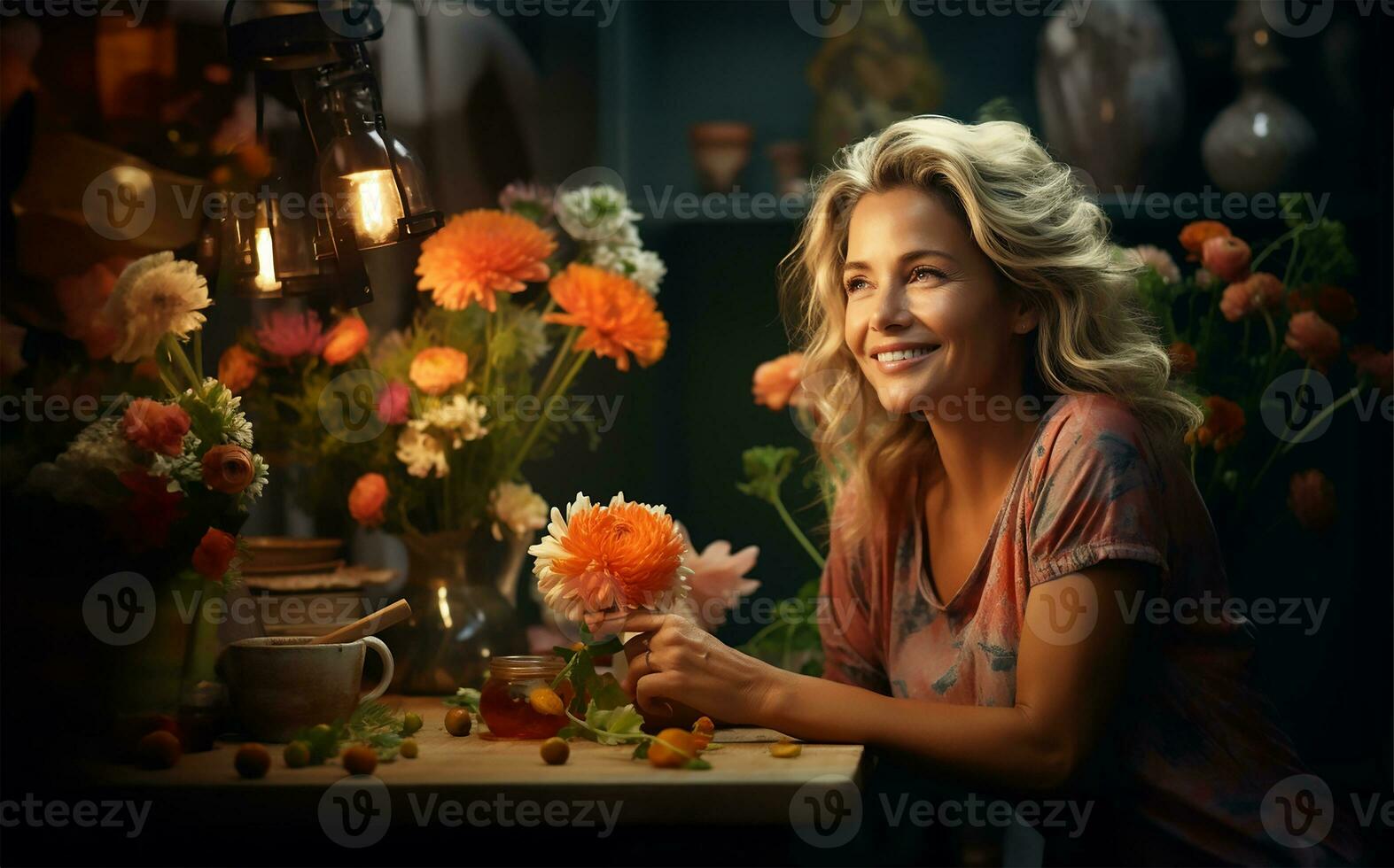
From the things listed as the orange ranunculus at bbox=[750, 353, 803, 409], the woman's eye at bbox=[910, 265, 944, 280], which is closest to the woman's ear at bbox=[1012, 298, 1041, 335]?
the woman's eye at bbox=[910, 265, 944, 280]

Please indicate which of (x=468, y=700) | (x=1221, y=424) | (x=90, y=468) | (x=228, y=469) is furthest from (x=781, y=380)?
(x=90, y=468)

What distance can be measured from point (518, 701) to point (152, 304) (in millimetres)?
499

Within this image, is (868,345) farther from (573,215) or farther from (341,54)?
(341,54)

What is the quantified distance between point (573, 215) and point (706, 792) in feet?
2.80

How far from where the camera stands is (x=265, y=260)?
4.56ft

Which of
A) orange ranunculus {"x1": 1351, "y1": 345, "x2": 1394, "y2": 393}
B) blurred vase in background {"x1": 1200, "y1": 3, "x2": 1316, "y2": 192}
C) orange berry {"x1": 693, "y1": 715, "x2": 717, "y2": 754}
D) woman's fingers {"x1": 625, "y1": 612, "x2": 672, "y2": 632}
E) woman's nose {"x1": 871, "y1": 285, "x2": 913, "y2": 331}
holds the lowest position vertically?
orange berry {"x1": 693, "y1": 715, "x2": 717, "y2": 754}

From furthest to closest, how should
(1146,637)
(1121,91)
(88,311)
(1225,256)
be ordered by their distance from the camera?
(1121,91) < (1225,256) < (1146,637) < (88,311)

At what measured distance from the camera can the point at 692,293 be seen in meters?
2.61

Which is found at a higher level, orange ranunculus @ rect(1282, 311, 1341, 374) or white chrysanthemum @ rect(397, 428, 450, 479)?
orange ranunculus @ rect(1282, 311, 1341, 374)

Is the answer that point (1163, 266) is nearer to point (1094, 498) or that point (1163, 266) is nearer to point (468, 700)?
point (1094, 498)

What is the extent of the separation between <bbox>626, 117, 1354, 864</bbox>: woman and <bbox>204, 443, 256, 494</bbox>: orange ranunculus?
40 cm

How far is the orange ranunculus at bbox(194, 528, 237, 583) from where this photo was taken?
1.19m

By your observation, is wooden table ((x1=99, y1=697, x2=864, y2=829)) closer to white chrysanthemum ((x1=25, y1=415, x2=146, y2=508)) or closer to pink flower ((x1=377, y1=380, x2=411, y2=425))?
white chrysanthemum ((x1=25, y1=415, x2=146, y2=508))

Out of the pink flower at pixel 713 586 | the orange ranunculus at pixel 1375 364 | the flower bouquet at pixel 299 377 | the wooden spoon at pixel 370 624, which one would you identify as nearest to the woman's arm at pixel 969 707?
the wooden spoon at pixel 370 624
